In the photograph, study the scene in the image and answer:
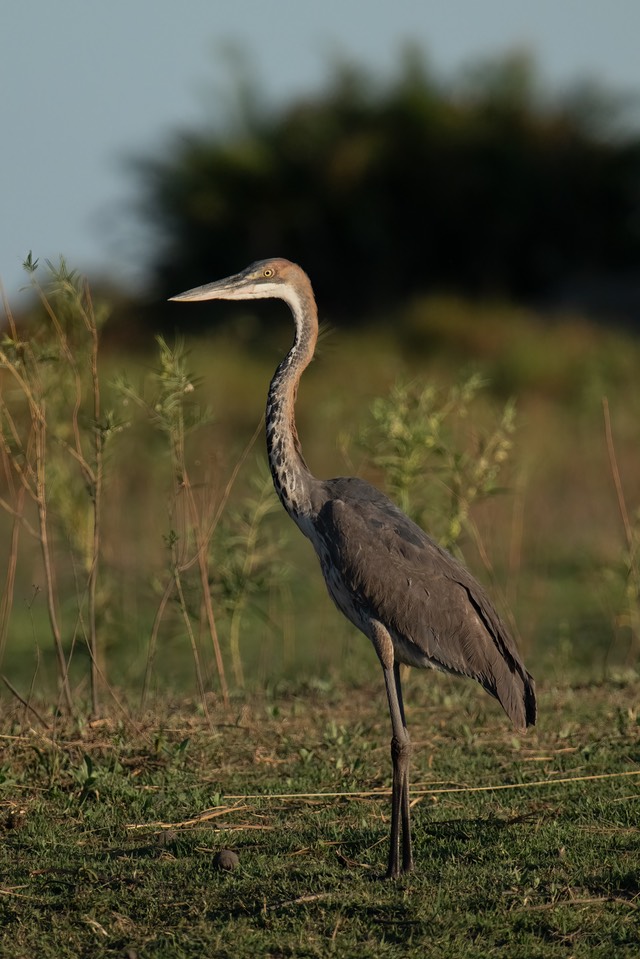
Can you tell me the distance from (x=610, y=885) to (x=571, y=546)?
852cm

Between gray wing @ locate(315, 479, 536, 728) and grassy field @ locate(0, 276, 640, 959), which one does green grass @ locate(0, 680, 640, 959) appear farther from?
gray wing @ locate(315, 479, 536, 728)

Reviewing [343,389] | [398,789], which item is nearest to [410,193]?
[343,389]

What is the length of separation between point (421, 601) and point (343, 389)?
345 inches

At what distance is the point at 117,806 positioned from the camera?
5641mm

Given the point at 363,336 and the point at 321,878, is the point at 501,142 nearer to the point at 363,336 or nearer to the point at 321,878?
the point at 363,336

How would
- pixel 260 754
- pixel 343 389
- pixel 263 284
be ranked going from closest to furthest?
pixel 263 284 → pixel 260 754 → pixel 343 389

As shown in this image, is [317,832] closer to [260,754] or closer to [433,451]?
[260,754]

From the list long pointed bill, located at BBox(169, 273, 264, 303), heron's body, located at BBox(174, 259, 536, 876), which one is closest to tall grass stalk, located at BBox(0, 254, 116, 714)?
long pointed bill, located at BBox(169, 273, 264, 303)

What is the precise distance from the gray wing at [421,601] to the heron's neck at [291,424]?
0.74ft

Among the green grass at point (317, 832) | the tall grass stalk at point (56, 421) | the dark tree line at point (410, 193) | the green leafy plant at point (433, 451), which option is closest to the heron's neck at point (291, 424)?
the tall grass stalk at point (56, 421)

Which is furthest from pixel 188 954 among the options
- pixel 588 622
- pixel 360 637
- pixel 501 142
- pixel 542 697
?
pixel 501 142

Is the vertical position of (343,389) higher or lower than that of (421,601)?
higher

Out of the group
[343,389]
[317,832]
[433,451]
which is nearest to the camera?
[317,832]

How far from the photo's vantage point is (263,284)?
20.1 feet
